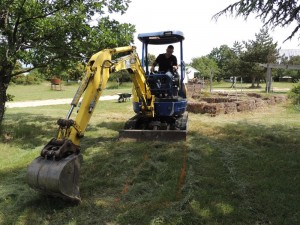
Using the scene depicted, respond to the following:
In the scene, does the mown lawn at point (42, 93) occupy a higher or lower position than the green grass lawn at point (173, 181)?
higher

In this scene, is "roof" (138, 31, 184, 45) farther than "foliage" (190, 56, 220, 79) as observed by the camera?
No

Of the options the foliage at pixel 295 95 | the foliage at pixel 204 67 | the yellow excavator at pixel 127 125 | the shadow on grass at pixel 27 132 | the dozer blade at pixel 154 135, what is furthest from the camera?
the foliage at pixel 204 67

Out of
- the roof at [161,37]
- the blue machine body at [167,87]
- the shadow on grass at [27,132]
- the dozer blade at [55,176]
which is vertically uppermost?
the roof at [161,37]

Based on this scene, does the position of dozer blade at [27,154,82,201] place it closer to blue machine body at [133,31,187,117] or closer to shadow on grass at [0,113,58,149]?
blue machine body at [133,31,187,117]

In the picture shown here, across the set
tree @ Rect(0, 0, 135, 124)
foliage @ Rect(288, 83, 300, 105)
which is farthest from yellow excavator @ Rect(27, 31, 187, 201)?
foliage @ Rect(288, 83, 300, 105)

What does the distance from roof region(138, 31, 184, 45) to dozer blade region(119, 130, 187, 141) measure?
8.30 ft

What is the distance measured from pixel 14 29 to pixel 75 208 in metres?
5.79

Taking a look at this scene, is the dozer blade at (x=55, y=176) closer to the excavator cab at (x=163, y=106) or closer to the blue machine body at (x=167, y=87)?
the excavator cab at (x=163, y=106)

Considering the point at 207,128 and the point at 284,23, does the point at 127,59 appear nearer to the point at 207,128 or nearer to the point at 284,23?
the point at 284,23

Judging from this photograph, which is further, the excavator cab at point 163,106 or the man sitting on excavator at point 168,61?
the man sitting on excavator at point 168,61

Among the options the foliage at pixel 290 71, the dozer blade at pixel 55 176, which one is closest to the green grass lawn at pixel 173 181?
the dozer blade at pixel 55 176

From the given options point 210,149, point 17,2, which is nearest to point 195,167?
point 210,149

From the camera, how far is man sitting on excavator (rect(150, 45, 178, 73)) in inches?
346

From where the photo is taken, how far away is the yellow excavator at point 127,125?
441cm
